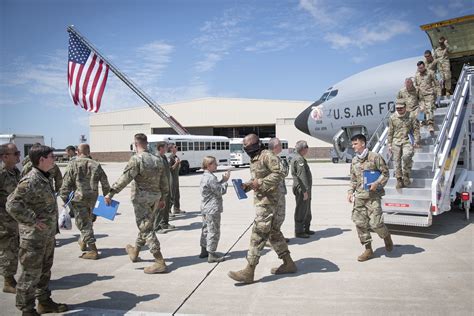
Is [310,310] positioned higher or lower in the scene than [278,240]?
lower

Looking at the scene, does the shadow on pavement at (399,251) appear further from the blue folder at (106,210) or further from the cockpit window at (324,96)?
the cockpit window at (324,96)

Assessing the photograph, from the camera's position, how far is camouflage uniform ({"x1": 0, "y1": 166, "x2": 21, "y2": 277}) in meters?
4.62

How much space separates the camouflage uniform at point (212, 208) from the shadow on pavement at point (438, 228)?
12.6ft

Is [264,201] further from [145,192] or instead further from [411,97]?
[411,97]

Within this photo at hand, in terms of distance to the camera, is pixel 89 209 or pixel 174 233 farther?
pixel 174 233

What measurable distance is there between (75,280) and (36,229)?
1.61m

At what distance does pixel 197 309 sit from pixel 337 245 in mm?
3338

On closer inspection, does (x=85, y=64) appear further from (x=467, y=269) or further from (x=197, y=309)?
(x=467, y=269)

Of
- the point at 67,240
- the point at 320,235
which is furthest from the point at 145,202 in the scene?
the point at 320,235

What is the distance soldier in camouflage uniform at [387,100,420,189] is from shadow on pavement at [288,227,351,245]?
1.62 metres

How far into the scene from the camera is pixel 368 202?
551 cm

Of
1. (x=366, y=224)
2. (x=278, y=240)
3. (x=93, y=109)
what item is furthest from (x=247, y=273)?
(x=93, y=109)

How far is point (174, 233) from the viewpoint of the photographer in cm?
769

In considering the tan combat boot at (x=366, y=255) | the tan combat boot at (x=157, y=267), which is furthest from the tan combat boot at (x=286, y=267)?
the tan combat boot at (x=157, y=267)
